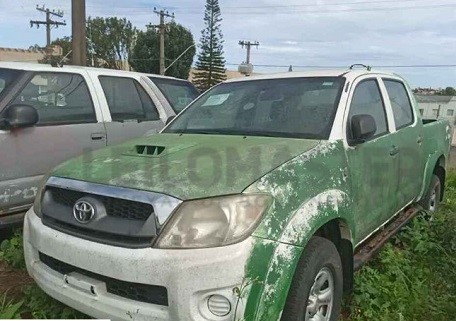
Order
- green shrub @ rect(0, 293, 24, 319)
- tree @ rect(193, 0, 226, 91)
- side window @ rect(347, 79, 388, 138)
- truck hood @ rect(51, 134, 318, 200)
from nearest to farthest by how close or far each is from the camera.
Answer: truck hood @ rect(51, 134, 318, 200) → green shrub @ rect(0, 293, 24, 319) → side window @ rect(347, 79, 388, 138) → tree @ rect(193, 0, 226, 91)

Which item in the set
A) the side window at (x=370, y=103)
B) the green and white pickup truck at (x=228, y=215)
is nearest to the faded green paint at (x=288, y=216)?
the green and white pickup truck at (x=228, y=215)

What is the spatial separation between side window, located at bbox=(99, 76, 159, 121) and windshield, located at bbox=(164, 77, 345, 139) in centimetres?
141

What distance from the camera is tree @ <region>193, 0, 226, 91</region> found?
37062 mm

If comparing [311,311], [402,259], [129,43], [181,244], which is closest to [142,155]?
[181,244]

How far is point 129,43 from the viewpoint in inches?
2085

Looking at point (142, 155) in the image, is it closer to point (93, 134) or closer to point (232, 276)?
point (232, 276)

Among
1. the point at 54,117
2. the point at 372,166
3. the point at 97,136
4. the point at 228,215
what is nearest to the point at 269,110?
the point at 372,166

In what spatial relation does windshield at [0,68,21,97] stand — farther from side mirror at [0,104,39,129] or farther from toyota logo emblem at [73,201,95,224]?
toyota logo emblem at [73,201,95,224]

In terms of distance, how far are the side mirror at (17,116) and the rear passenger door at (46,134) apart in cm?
8

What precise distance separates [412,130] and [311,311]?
2.49 meters

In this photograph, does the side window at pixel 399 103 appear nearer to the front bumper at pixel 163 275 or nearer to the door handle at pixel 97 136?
the front bumper at pixel 163 275

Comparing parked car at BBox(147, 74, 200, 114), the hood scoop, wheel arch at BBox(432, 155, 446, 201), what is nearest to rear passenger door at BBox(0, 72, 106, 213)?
parked car at BBox(147, 74, 200, 114)

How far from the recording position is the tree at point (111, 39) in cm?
5075

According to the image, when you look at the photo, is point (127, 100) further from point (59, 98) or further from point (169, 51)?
point (169, 51)
